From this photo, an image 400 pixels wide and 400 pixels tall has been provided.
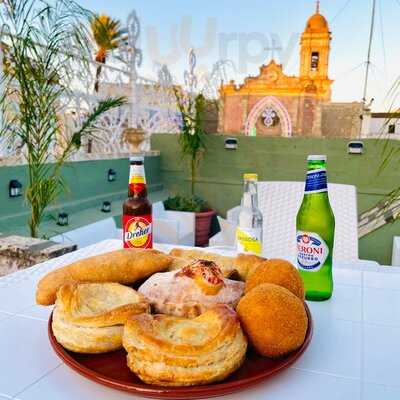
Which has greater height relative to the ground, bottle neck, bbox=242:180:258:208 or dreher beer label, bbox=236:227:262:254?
bottle neck, bbox=242:180:258:208

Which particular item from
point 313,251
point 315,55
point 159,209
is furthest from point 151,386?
point 315,55

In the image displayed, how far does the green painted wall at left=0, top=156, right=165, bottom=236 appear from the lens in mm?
3195

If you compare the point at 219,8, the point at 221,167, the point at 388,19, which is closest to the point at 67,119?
the point at 221,167

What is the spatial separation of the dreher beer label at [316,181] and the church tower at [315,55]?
76.3 feet

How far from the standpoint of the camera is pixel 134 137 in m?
5.36

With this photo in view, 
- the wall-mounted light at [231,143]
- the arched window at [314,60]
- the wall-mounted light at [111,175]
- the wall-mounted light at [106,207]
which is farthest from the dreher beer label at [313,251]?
the arched window at [314,60]

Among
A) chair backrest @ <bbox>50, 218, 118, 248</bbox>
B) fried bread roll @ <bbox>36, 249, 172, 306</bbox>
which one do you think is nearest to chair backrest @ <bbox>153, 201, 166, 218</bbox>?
chair backrest @ <bbox>50, 218, 118, 248</bbox>

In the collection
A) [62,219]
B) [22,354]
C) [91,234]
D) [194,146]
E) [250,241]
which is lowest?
[91,234]

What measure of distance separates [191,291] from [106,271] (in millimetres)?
208

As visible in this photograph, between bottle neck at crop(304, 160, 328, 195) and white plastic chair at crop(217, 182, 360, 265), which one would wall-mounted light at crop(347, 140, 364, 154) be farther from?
bottle neck at crop(304, 160, 328, 195)

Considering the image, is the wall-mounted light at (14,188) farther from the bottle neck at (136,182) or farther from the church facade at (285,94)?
the church facade at (285,94)

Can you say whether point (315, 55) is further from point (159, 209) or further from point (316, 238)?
point (316, 238)

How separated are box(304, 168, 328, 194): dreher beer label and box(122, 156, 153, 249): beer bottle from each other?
0.44m

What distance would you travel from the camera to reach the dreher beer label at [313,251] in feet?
2.94
